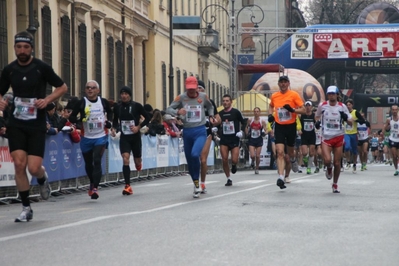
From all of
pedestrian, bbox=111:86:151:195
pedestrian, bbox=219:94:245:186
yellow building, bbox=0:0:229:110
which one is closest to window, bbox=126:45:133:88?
yellow building, bbox=0:0:229:110

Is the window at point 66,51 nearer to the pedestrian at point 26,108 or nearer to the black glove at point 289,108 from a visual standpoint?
the black glove at point 289,108

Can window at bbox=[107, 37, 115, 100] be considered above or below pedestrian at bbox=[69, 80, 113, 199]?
above

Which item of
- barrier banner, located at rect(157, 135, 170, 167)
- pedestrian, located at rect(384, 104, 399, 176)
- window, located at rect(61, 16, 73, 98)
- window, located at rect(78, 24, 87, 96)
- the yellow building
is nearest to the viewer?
the yellow building

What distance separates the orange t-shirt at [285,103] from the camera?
18766mm

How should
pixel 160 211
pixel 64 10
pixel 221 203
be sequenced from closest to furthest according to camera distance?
pixel 160 211
pixel 221 203
pixel 64 10

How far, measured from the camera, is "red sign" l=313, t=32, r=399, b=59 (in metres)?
49.4

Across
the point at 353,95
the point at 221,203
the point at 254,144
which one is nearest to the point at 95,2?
the point at 254,144

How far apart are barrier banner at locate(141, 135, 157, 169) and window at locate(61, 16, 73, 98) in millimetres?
3777

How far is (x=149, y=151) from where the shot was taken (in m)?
27.4

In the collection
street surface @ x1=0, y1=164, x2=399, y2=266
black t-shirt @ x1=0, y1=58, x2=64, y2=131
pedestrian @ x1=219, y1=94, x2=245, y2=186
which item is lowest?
street surface @ x1=0, y1=164, x2=399, y2=266

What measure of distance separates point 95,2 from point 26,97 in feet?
77.0

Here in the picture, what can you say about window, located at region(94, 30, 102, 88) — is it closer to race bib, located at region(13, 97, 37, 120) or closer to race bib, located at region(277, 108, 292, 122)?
race bib, located at region(277, 108, 292, 122)

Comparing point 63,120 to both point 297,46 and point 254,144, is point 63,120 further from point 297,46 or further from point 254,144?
point 297,46

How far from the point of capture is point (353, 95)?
68.8m
